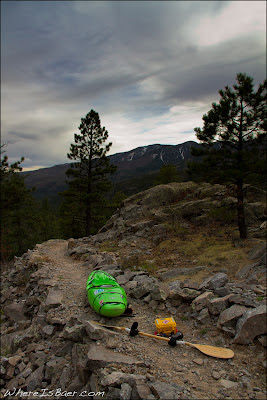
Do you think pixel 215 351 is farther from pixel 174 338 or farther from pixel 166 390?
pixel 166 390

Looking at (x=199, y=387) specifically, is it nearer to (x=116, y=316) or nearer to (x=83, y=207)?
(x=116, y=316)

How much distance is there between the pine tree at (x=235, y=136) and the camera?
44.7 ft

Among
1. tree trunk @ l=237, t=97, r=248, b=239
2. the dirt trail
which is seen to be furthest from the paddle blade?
tree trunk @ l=237, t=97, r=248, b=239

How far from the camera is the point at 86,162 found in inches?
1059

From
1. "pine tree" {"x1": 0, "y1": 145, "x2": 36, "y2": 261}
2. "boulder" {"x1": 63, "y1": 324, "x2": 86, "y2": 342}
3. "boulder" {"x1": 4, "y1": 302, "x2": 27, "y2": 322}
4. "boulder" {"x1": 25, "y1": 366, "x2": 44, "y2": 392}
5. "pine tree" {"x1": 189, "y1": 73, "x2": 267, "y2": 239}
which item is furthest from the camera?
Result: "pine tree" {"x1": 0, "y1": 145, "x2": 36, "y2": 261}

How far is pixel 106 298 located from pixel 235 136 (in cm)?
1322

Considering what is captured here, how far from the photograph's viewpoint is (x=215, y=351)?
5.84m

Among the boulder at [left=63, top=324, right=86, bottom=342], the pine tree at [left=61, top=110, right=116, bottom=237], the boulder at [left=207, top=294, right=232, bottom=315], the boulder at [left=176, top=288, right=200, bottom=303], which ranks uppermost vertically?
the pine tree at [left=61, top=110, right=116, bottom=237]

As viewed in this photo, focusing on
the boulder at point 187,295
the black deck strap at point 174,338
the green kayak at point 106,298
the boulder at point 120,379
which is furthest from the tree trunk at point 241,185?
the boulder at point 120,379

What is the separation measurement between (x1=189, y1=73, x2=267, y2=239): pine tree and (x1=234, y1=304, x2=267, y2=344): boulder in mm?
9308

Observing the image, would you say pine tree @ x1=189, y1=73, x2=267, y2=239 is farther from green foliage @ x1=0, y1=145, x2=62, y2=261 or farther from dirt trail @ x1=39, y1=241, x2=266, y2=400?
green foliage @ x1=0, y1=145, x2=62, y2=261

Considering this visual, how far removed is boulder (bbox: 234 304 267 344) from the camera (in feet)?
18.9

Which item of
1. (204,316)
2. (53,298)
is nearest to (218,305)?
(204,316)

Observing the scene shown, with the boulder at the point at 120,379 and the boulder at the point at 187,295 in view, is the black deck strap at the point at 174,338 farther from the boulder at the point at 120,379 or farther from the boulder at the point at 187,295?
the boulder at the point at 187,295
